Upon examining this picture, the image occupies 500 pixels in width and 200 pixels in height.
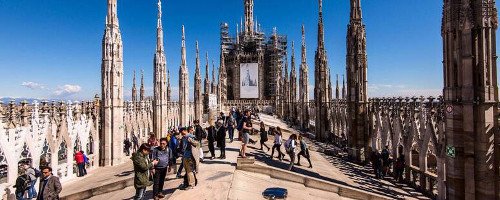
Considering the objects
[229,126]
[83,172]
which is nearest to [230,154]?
[229,126]

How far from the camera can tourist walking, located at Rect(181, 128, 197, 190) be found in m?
9.11

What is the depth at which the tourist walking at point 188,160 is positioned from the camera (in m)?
9.11

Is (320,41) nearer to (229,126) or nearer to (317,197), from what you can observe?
(229,126)

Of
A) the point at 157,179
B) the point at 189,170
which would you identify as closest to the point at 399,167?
the point at 189,170

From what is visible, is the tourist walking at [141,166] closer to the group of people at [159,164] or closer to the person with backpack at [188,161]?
the group of people at [159,164]

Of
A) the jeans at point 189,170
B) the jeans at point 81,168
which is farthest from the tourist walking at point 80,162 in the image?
the jeans at point 189,170

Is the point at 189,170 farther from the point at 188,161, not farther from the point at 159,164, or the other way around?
the point at 159,164

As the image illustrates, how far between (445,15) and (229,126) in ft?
38.2

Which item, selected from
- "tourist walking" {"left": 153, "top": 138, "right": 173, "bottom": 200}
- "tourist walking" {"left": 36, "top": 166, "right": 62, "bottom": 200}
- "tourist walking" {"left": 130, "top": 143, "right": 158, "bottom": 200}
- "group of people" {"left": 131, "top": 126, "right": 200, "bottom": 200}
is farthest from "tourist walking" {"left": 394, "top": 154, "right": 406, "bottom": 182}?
"tourist walking" {"left": 36, "top": 166, "right": 62, "bottom": 200}

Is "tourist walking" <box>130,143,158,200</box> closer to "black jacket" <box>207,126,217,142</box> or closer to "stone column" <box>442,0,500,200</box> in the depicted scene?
"black jacket" <box>207,126,217,142</box>

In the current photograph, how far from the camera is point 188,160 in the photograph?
30.3ft

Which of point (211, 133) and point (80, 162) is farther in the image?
point (80, 162)

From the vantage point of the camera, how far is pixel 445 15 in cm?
980

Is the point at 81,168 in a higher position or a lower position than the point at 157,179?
lower
